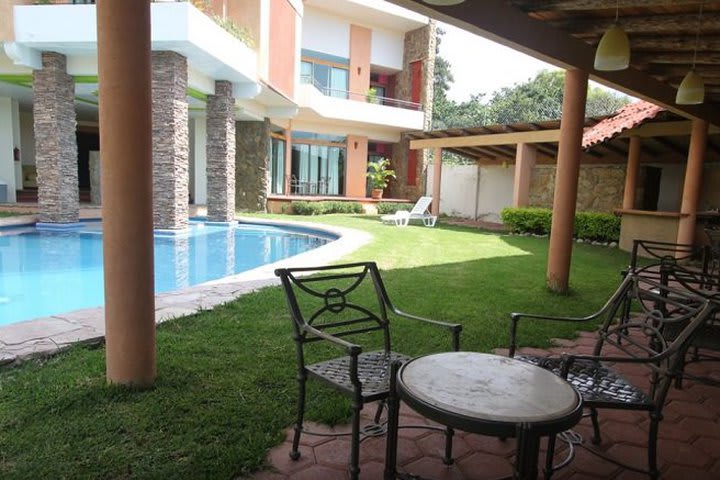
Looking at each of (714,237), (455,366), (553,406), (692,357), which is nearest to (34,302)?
(455,366)

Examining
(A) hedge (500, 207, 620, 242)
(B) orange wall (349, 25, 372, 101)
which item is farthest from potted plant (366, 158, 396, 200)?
(A) hedge (500, 207, 620, 242)

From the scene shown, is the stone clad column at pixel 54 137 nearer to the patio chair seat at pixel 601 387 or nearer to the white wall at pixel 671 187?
the patio chair seat at pixel 601 387

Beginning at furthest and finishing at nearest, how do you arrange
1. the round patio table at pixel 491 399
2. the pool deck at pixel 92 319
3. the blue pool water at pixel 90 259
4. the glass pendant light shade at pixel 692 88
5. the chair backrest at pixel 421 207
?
1. the chair backrest at pixel 421 207
2. the blue pool water at pixel 90 259
3. the glass pendant light shade at pixel 692 88
4. the pool deck at pixel 92 319
5. the round patio table at pixel 491 399

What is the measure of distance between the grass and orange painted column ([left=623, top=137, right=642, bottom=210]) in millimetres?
6886

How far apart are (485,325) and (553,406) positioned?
270 cm

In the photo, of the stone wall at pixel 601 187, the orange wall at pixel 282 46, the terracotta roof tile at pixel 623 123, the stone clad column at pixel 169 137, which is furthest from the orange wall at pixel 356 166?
the terracotta roof tile at pixel 623 123

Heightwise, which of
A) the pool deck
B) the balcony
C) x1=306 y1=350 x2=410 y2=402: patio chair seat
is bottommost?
the pool deck

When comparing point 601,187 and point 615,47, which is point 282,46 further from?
point 615,47

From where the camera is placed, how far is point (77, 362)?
305 cm

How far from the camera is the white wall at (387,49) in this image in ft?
74.7

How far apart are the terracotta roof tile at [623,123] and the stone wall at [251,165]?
433 inches

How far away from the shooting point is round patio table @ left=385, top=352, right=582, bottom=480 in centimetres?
147

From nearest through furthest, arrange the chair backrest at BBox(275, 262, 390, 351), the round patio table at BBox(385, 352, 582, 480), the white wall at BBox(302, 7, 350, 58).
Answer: the round patio table at BBox(385, 352, 582, 480) < the chair backrest at BBox(275, 262, 390, 351) < the white wall at BBox(302, 7, 350, 58)

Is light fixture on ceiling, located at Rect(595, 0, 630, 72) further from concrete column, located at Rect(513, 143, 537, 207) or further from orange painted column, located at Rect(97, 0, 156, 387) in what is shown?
concrete column, located at Rect(513, 143, 537, 207)
